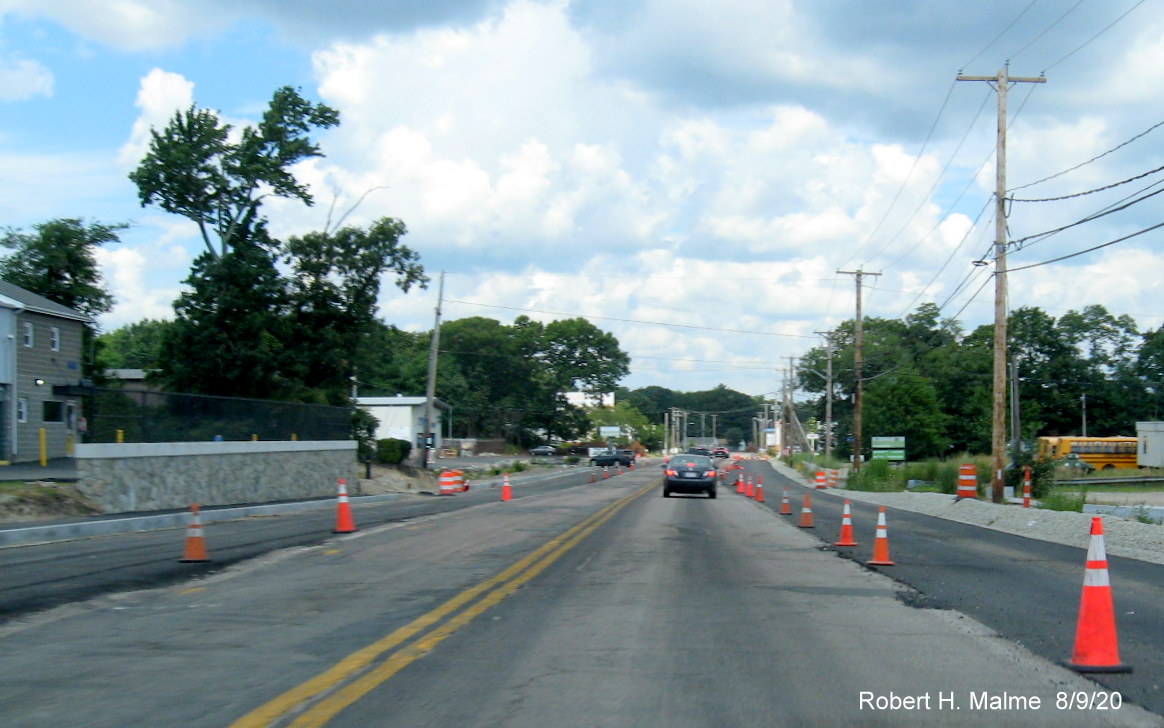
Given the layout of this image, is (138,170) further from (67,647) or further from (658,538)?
(67,647)

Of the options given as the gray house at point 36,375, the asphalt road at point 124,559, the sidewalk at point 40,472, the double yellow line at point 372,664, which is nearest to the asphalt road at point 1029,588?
the double yellow line at point 372,664

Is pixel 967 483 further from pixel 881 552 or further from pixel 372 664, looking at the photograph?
pixel 372 664

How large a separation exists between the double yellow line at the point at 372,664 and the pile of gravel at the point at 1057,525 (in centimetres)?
661

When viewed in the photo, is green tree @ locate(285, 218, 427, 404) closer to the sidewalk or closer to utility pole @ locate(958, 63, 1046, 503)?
the sidewalk

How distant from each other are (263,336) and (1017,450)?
3043 centimetres

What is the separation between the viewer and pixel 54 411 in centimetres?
4178

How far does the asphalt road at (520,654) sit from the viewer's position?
6336mm

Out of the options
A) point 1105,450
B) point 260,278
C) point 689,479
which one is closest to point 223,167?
point 260,278

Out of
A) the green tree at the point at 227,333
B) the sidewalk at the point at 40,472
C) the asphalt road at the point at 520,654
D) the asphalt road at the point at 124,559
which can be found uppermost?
the green tree at the point at 227,333

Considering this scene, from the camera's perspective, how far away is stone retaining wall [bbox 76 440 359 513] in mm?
23141

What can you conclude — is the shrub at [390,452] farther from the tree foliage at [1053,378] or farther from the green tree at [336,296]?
the tree foliage at [1053,378]

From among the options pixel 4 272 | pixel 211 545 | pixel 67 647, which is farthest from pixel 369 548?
pixel 4 272

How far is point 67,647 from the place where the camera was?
8172 millimetres

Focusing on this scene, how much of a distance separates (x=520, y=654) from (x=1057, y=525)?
55.1 feet
